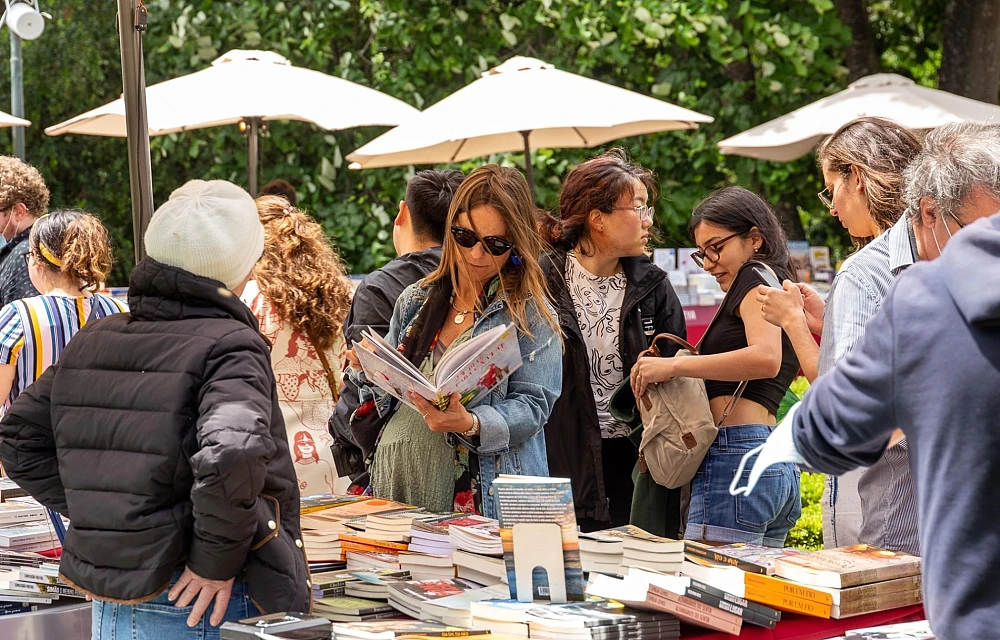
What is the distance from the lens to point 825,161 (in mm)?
2672

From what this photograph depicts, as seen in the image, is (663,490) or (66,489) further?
(663,490)

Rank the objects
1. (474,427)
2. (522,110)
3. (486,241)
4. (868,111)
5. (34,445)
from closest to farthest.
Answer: (34,445) → (474,427) → (486,241) → (522,110) → (868,111)

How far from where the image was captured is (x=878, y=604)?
2.23m

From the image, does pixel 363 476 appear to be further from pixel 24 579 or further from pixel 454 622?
pixel 454 622

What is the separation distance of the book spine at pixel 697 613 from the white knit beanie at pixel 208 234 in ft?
3.30

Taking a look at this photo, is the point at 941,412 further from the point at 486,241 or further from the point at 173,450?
the point at 486,241

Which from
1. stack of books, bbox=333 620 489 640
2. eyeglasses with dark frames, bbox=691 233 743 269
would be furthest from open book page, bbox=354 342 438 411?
eyeglasses with dark frames, bbox=691 233 743 269

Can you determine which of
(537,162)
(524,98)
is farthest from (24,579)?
(537,162)

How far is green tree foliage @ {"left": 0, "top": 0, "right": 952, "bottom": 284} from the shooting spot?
28.6ft

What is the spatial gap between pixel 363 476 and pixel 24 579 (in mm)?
1240

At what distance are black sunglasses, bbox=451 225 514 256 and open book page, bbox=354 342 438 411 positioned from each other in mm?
430

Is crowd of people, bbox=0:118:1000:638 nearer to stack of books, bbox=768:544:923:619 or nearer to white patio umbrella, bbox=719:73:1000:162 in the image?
stack of books, bbox=768:544:923:619

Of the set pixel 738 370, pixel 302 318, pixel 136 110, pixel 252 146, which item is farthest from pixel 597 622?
pixel 252 146

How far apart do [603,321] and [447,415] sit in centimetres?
98
